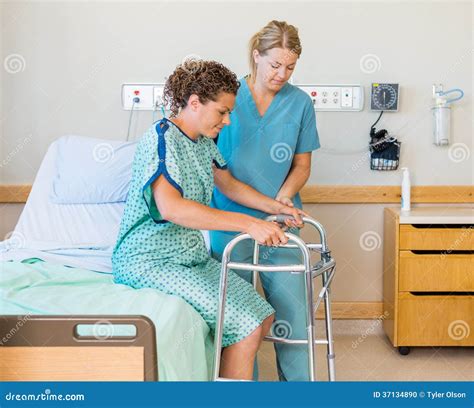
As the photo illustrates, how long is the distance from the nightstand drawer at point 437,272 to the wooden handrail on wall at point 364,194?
0.38m

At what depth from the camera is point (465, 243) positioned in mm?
2971

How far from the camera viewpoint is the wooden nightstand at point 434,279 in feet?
9.73

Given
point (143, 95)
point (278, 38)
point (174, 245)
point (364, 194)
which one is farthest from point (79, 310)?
point (364, 194)

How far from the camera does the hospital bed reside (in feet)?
4.14

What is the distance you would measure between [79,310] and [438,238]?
1770mm

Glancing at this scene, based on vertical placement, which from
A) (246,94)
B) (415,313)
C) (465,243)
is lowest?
(415,313)

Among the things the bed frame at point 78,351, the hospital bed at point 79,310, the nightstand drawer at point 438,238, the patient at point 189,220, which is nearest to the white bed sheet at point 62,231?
the hospital bed at point 79,310

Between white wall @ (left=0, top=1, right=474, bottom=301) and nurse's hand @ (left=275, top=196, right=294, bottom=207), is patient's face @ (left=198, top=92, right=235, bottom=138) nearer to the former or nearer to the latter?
nurse's hand @ (left=275, top=196, right=294, bottom=207)

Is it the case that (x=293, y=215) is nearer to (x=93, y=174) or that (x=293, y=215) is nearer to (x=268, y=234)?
(x=268, y=234)

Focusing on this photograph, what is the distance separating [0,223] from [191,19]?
4.26ft

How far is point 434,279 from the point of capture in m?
2.98

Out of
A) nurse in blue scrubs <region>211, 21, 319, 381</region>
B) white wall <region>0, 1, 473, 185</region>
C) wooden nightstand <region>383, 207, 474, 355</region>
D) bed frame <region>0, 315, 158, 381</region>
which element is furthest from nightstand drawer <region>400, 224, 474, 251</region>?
bed frame <region>0, 315, 158, 381</region>
